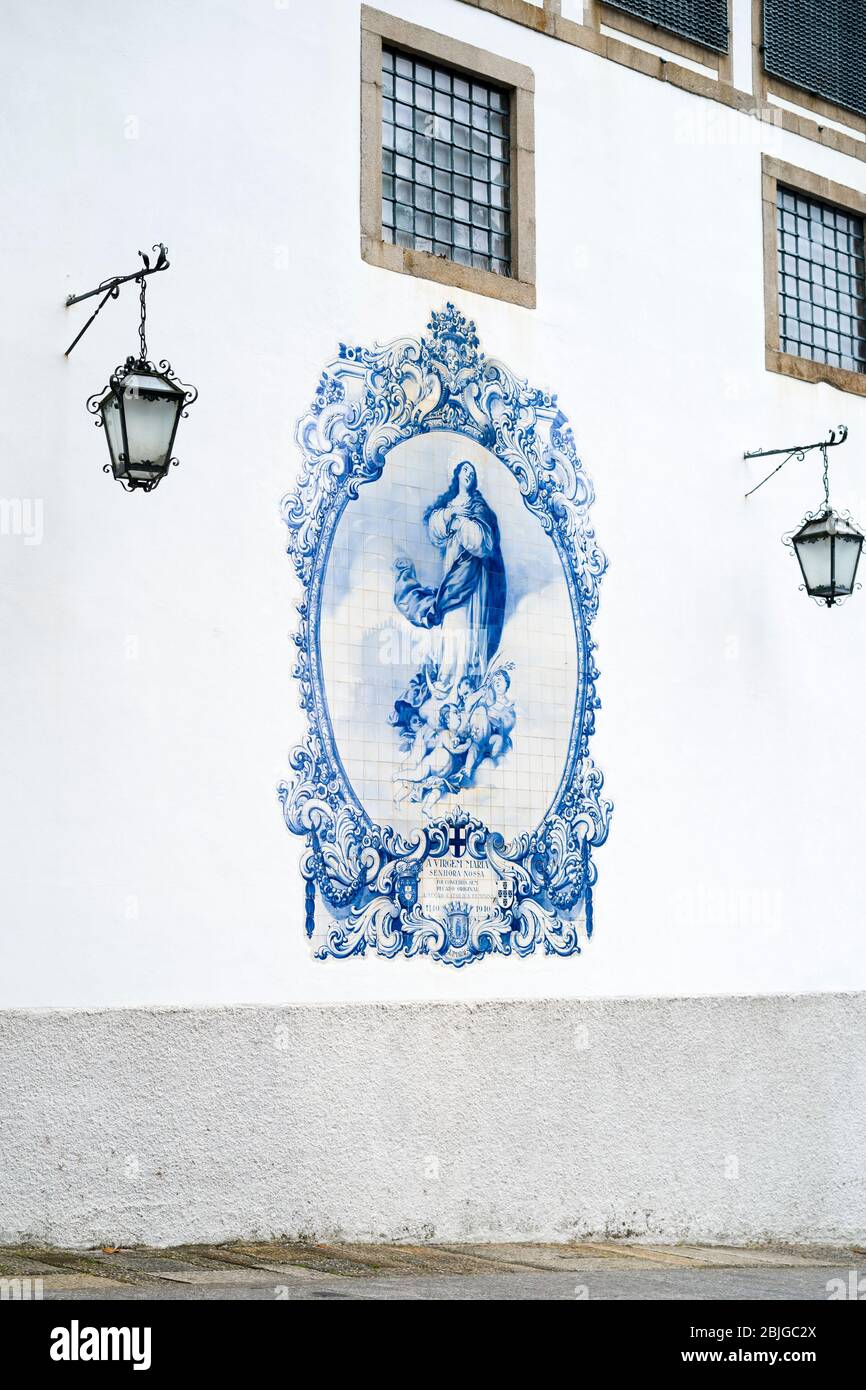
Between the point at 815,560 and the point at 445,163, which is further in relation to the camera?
the point at 815,560

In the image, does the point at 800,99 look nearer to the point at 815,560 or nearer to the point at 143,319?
the point at 815,560

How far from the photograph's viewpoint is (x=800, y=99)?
12414mm

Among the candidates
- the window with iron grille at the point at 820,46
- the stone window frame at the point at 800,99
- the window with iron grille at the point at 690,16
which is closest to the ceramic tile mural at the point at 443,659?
the window with iron grille at the point at 690,16

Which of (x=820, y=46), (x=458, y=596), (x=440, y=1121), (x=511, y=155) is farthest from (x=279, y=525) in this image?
(x=820, y=46)

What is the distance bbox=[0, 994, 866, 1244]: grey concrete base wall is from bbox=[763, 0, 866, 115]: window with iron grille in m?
6.13

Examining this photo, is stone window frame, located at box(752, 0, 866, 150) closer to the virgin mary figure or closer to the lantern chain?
the virgin mary figure

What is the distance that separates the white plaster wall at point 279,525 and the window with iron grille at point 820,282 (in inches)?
15.0

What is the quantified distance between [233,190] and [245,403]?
1067 millimetres

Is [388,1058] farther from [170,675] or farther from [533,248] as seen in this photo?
[533,248]

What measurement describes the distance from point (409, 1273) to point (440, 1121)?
1206 millimetres

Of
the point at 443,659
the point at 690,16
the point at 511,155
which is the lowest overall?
the point at 443,659

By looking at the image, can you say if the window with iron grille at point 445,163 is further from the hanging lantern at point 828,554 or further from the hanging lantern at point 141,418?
the hanging lantern at point 828,554

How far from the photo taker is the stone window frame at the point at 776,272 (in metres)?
12.0
